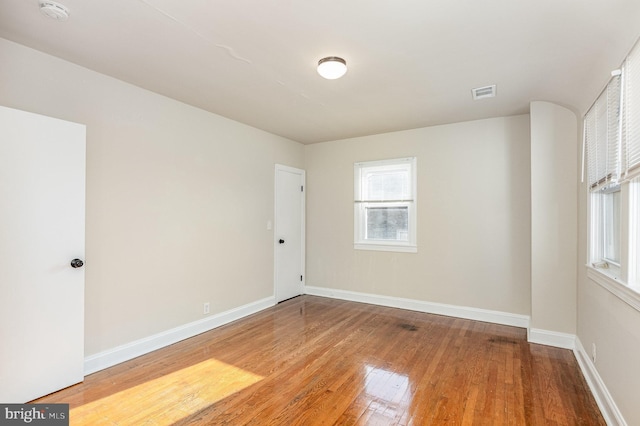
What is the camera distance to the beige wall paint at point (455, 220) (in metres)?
4.00

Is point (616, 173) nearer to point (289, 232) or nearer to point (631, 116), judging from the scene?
point (631, 116)

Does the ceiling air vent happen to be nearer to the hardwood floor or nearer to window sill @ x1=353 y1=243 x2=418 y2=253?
window sill @ x1=353 y1=243 x2=418 y2=253

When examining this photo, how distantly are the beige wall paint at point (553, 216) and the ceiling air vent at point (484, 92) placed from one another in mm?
616

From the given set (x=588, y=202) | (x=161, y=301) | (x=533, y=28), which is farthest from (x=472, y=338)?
(x=161, y=301)

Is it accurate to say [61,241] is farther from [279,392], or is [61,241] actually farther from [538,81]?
[538,81]

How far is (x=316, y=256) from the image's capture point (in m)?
5.55

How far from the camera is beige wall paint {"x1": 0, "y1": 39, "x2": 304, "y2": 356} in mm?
2701

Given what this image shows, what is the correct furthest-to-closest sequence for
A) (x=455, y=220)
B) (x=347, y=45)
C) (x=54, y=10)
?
(x=455, y=220), (x=347, y=45), (x=54, y=10)

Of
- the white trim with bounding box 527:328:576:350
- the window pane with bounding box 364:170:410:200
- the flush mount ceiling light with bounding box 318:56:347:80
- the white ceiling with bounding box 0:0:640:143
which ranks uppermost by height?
the white ceiling with bounding box 0:0:640:143

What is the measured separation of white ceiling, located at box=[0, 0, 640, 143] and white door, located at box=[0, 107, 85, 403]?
30.0 inches

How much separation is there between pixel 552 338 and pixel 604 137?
2.17 meters

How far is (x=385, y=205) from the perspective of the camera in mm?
4969

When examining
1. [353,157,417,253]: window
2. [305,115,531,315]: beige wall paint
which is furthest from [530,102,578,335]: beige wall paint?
[353,157,417,253]: window

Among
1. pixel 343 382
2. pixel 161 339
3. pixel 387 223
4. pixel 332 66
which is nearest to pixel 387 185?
pixel 387 223
